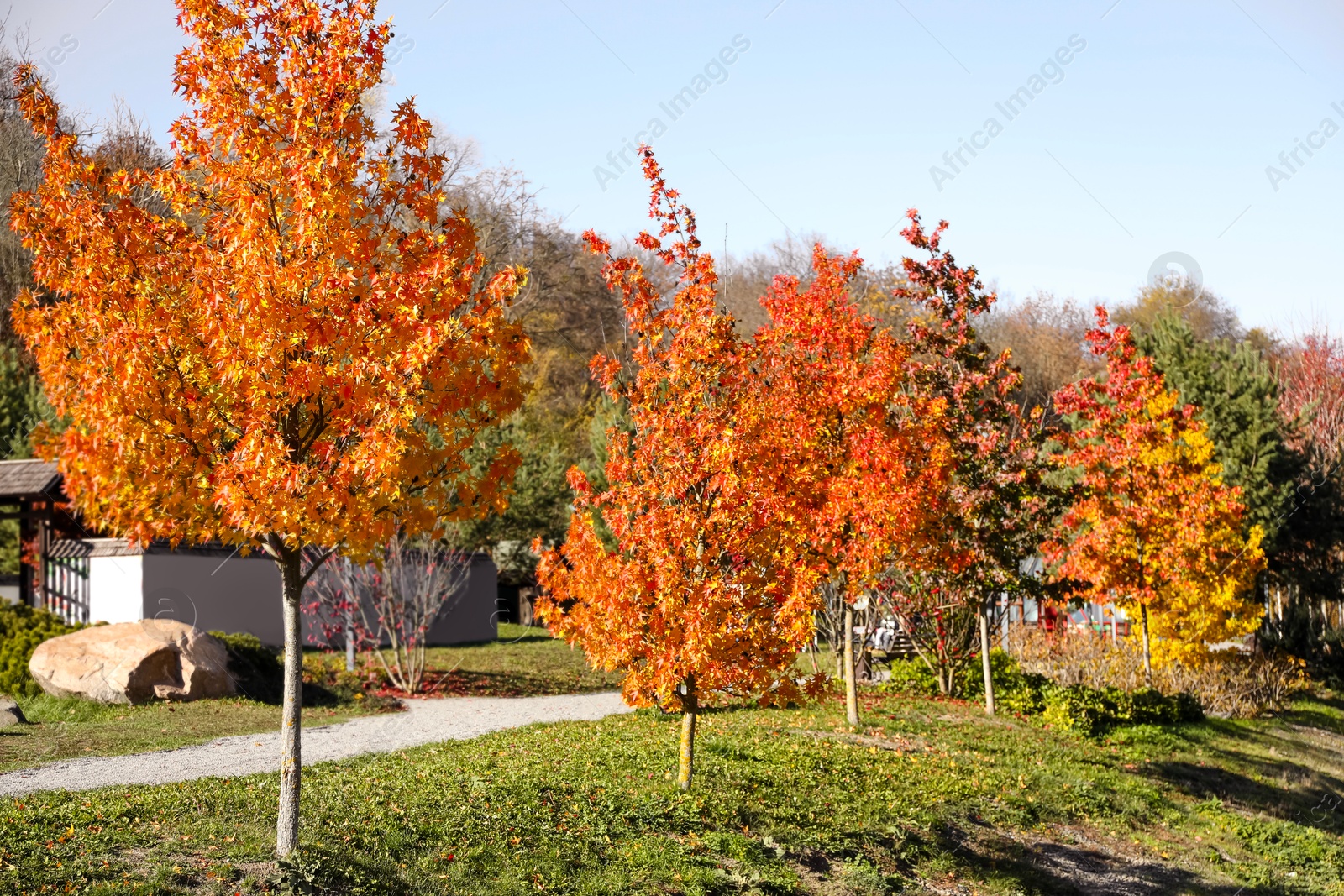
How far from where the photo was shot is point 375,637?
57.5 feet

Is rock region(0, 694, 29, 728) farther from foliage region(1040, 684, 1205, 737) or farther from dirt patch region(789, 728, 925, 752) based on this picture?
foliage region(1040, 684, 1205, 737)

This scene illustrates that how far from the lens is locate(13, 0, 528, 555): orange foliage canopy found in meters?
5.73

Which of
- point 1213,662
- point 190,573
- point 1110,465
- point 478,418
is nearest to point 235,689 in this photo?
point 190,573

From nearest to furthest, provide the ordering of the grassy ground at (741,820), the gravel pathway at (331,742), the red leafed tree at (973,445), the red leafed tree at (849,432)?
the grassy ground at (741,820) < the gravel pathway at (331,742) < the red leafed tree at (849,432) < the red leafed tree at (973,445)

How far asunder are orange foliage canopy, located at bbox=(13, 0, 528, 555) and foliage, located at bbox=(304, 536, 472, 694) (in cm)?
941

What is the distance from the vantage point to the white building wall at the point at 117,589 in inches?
699

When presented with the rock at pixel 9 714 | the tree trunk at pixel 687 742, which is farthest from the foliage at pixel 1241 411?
the rock at pixel 9 714

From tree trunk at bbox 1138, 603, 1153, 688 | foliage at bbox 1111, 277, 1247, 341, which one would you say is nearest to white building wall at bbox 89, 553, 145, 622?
tree trunk at bbox 1138, 603, 1153, 688

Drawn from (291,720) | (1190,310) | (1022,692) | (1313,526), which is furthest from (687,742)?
(1190,310)

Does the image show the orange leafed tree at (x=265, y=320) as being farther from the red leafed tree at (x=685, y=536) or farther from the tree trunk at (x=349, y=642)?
the tree trunk at (x=349, y=642)

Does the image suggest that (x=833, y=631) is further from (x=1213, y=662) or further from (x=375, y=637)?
(x=1213, y=662)

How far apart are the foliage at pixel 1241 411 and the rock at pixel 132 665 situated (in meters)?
21.7

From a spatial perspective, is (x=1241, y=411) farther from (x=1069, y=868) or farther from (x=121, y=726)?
(x=121, y=726)

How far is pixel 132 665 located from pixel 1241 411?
24979 millimetres
